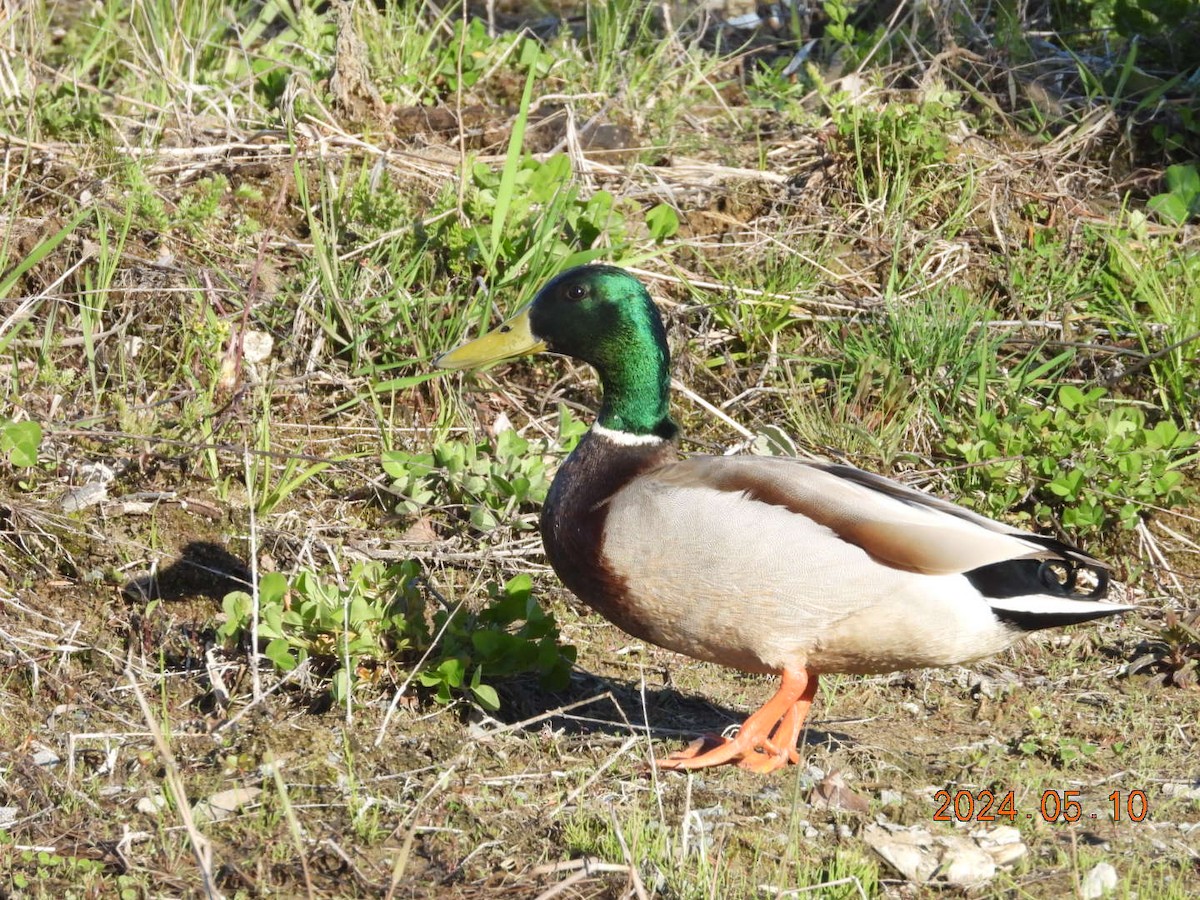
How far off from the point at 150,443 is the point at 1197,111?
170 inches

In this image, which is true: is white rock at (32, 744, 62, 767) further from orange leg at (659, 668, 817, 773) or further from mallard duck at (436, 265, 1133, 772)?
orange leg at (659, 668, 817, 773)

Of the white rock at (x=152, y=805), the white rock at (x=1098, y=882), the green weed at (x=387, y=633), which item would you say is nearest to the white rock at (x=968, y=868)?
the white rock at (x=1098, y=882)

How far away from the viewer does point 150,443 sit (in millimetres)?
4504

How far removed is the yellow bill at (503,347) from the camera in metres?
3.96

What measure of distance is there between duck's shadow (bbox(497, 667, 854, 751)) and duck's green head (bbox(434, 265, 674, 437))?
28.9 inches

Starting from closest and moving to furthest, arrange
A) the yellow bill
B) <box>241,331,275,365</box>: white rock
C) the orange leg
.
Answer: the orange leg < the yellow bill < <box>241,331,275,365</box>: white rock

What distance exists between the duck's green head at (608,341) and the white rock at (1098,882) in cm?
153

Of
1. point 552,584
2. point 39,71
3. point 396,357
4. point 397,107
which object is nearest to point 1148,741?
point 552,584

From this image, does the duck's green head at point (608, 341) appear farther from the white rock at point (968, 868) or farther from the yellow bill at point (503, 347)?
the white rock at point (968, 868)

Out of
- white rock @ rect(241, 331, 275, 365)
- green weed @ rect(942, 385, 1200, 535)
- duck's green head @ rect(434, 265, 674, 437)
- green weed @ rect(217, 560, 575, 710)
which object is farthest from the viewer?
white rock @ rect(241, 331, 275, 365)

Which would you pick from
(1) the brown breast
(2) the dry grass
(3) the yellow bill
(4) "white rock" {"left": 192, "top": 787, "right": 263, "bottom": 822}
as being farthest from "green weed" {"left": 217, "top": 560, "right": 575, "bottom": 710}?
(3) the yellow bill

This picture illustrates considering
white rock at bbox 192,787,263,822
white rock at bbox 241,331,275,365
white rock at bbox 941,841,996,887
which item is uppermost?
white rock at bbox 241,331,275,365

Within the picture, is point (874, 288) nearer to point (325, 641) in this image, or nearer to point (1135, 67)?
point (1135, 67)

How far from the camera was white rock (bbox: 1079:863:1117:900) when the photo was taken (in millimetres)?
2885
